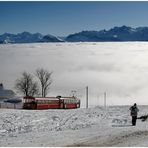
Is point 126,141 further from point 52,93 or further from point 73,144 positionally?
point 52,93

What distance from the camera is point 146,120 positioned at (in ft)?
113

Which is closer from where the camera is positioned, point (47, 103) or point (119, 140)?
point (119, 140)

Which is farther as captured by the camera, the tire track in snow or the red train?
the red train

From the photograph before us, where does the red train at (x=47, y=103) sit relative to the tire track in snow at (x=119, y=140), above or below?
above

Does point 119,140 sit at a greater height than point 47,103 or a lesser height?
lesser

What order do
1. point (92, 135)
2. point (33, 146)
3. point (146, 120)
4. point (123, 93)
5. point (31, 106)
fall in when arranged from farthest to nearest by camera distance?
point (123, 93) < point (31, 106) < point (146, 120) < point (92, 135) < point (33, 146)

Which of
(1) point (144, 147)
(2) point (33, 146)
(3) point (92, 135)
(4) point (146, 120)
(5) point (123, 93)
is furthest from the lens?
(5) point (123, 93)

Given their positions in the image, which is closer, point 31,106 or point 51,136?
point 51,136

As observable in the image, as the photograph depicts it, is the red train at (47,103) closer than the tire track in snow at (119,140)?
No

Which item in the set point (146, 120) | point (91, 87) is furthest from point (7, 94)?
point (146, 120)

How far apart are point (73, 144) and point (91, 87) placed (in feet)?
422

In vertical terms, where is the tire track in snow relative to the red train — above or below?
below

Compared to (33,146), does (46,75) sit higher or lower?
higher

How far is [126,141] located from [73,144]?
2.60 meters
